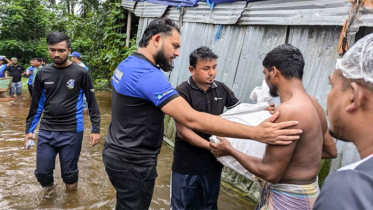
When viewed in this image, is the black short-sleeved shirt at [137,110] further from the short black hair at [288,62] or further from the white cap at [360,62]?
the white cap at [360,62]

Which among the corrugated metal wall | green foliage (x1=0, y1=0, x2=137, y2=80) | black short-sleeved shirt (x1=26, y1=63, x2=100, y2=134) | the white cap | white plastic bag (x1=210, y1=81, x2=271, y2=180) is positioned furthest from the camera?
green foliage (x1=0, y1=0, x2=137, y2=80)

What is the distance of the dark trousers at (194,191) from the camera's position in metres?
2.75

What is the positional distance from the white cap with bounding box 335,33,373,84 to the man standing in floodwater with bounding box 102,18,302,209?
944 mm

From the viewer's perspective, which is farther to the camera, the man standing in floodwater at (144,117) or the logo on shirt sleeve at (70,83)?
the logo on shirt sleeve at (70,83)

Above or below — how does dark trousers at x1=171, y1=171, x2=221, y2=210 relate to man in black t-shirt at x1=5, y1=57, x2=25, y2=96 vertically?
above

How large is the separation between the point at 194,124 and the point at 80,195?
8.75 feet

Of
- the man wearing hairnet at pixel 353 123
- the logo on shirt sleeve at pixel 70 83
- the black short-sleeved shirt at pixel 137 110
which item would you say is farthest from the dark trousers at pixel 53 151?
the man wearing hairnet at pixel 353 123

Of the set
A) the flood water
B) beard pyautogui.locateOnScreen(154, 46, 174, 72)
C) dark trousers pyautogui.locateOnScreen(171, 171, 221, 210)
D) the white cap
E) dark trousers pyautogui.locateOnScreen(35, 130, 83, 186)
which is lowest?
the flood water

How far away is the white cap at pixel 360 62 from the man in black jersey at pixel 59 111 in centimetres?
318

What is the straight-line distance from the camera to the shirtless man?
181 cm

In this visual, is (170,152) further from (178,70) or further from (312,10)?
(312,10)

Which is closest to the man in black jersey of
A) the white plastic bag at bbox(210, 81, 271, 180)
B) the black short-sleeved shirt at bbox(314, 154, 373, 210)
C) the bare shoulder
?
the white plastic bag at bbox(210, 81, 271, 180)

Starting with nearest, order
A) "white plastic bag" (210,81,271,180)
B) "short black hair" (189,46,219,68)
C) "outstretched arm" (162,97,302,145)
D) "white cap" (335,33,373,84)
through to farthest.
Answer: "white cap" (335,33,373,84) < "outstretched arm" (162,97,302,145) < "white plastic bag" (210,81,271,180) < "short black hair" (189,46,219,68)

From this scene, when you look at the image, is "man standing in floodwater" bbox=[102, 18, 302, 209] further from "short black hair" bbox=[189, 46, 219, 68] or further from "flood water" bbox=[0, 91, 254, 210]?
"flood water" bbox=[0, 91, 254, 210]
